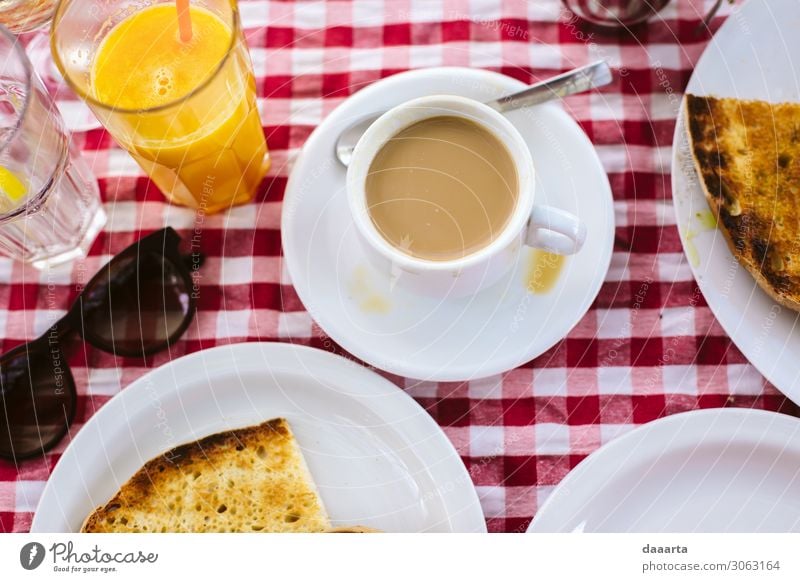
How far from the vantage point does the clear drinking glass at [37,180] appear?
0.72 meters

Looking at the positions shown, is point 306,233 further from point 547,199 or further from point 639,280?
point 639,280

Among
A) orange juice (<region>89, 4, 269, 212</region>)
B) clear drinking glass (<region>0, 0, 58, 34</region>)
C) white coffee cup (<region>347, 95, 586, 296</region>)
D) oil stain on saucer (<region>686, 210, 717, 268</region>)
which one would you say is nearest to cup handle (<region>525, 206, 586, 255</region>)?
white coffee cup (<region>347, 95, 586, 296</region>)

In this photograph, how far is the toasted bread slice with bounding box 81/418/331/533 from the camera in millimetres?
756

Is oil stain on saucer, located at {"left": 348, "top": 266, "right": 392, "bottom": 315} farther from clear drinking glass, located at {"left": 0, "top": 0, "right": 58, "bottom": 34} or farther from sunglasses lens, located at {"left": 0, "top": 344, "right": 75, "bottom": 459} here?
clear drinking glass, located at {"left": 0, "top": 0, "right": 58, "bottom": 34}

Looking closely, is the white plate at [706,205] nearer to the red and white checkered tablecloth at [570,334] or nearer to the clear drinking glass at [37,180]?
the red and white checkered tablecloth at [570,334]

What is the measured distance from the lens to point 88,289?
32.6 inches

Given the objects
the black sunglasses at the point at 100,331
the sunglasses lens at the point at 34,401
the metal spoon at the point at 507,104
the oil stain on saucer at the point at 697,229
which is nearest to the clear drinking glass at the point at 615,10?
the metal spoon at the point at 507,104

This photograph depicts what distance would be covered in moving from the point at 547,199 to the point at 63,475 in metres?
0.53

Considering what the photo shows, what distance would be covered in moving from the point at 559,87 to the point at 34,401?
2.05 feet

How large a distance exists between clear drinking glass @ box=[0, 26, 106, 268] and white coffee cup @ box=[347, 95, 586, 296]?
11.6 inches

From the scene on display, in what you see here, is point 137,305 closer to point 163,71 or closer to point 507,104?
point 163,71

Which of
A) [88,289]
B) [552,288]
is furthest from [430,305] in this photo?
[88,289]

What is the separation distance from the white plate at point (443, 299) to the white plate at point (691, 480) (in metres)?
0.13
